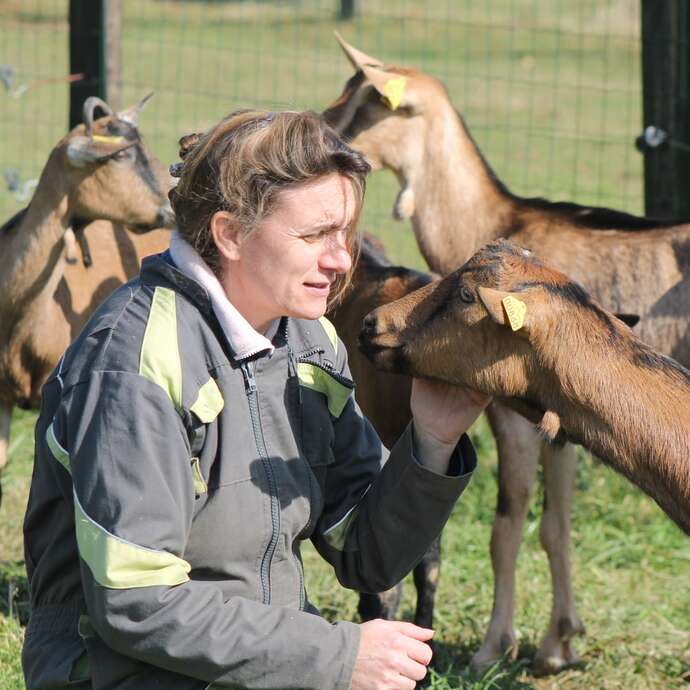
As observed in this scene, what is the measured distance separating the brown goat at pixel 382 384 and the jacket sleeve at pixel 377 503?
1731 millimetres

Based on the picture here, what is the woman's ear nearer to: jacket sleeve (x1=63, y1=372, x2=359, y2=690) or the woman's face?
the woman's face

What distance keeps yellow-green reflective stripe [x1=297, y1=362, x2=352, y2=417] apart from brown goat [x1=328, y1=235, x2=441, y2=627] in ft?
5.86

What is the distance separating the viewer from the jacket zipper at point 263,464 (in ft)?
9.38

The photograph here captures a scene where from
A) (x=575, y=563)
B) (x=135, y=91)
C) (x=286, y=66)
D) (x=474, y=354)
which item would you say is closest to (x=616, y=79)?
(x=286, y=66)

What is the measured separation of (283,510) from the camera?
290cm

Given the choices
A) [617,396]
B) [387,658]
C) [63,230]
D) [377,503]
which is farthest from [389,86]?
[387,658]


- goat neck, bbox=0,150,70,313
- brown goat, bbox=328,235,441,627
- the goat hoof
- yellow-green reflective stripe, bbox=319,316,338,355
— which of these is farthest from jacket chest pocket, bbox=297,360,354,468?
goat neck, bbox=0,150,70,313

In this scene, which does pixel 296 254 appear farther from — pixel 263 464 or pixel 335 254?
pixel 263 464

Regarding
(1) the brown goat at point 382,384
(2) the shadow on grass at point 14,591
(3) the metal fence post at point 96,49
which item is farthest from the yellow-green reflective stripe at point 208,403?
(3) the metal fence post at point 96,49

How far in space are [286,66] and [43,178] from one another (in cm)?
1719

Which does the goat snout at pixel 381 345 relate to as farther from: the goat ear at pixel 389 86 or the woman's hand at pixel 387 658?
the goat ear at pixel 389 86

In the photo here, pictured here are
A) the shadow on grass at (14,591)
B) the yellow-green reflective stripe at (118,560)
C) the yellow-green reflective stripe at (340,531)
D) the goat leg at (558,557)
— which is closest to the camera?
the yellow-green reflective stripe at (118,560)

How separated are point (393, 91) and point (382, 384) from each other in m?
1.40

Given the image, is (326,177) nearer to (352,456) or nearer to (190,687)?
(352,456)
